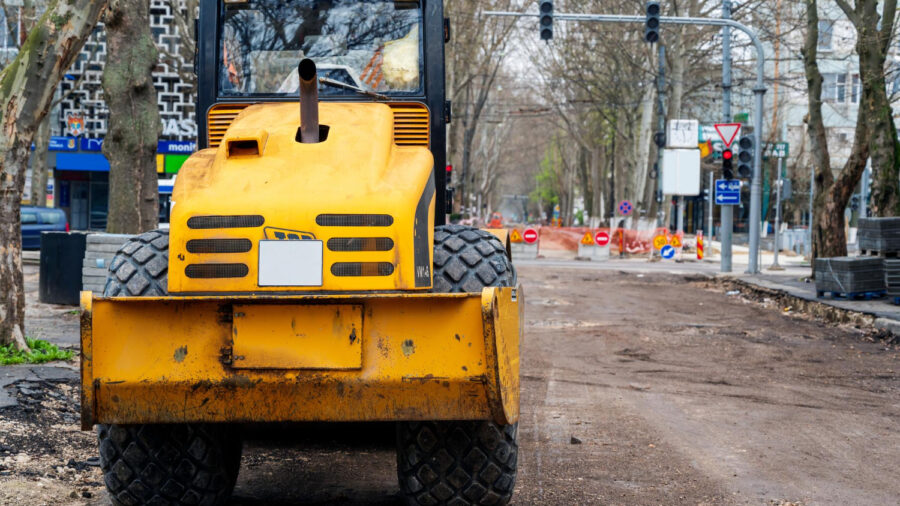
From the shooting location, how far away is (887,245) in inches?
694

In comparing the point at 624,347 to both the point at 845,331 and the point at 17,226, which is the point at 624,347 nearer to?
the point at 845,331

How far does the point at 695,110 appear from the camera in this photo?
64438 millimetres

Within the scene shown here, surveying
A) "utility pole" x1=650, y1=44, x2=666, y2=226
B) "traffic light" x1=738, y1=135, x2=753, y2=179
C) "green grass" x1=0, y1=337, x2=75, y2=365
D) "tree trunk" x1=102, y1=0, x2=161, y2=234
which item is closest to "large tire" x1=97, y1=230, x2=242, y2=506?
"green grass" x1=0, y1=337, x2=75, y2=365

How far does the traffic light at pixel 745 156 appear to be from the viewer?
28.3 m

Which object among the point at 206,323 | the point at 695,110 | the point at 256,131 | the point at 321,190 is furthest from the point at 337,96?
the point at 695,110

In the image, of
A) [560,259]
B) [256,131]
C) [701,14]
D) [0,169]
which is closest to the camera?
[256,131]

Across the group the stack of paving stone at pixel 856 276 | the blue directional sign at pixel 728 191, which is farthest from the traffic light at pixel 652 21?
the stack of paving stone at pixel 856 276

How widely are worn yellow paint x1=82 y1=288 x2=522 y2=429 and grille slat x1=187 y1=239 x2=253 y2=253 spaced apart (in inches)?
10.5

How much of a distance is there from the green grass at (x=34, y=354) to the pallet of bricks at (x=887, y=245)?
12.7 m

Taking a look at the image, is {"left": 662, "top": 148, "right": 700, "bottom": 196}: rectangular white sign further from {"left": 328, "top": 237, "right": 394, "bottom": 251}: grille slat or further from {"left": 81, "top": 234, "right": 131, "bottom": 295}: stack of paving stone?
{"left": 328, "top": 237, "right": 394, "bottom": 251}: grille slat

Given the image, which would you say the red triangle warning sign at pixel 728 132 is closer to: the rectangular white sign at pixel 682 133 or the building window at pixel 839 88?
the rectangular white sign at pixel 682 133

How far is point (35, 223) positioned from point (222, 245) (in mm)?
34112

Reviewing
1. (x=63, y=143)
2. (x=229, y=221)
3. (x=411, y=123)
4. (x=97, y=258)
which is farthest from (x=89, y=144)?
(x=229, y=221)

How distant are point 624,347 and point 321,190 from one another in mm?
9263
